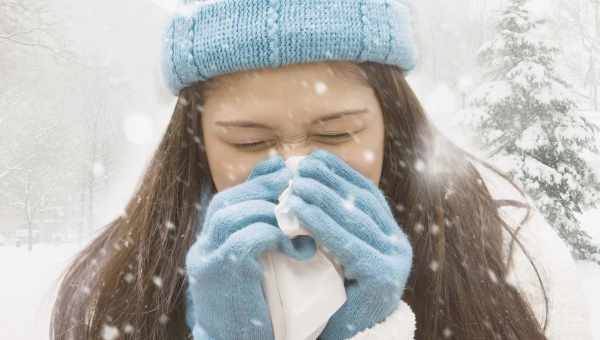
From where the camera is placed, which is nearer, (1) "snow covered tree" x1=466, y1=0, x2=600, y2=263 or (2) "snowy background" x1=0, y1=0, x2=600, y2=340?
(2) "snowy background" x1=0, y1=0, x2=600, y2=340

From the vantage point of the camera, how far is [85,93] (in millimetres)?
11125

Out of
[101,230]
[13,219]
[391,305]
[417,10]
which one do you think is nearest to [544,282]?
[391,305]

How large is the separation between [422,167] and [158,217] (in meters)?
0.84

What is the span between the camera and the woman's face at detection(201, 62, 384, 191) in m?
1.26

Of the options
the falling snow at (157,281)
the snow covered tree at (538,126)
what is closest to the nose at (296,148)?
the falling snow at (157,281)

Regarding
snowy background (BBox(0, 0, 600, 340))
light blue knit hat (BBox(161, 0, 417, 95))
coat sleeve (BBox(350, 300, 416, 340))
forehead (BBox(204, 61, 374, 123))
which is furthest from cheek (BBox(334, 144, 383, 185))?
snowy background (BBox(0, 0, 600, 340))

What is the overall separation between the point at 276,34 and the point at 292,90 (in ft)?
0.43

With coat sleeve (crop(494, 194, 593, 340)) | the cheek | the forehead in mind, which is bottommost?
coat sleeve (crop(494, 194, 593, 340))

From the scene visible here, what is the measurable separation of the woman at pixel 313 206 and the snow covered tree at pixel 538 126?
6669 millimetres

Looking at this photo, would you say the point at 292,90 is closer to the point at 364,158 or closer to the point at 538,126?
the point at 364,158

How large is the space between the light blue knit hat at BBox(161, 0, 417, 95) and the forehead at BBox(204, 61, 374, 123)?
0.10 feet

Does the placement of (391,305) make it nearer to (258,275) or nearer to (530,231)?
(258,275)

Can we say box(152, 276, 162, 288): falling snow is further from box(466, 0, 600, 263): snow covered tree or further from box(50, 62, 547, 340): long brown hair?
box(466, 0, 600, 263): snow covered tree

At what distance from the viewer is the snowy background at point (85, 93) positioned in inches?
263
